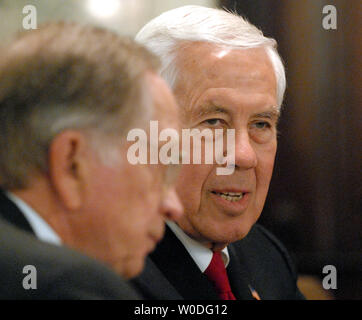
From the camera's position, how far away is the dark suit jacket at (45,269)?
606 millimetres

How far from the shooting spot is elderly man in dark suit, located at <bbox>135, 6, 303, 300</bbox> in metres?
1.07

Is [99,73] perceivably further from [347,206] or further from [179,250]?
[347,206]

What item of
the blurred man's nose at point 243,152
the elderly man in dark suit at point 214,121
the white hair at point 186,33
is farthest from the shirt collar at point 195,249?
the white hair at point 186,33

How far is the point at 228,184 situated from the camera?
1.10 m

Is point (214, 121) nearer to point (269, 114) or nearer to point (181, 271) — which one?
point (269, 114)

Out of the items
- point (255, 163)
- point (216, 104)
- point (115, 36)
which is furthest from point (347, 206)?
point (115, 36)

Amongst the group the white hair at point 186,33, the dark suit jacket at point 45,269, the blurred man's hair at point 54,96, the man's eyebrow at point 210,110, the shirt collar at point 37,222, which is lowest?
the dark suit jacket at point 45,269

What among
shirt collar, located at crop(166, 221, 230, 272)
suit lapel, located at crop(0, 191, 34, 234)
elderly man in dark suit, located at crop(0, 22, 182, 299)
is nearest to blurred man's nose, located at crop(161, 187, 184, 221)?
elderly man in dark suit, located at crop(0, 22, 182, 299)

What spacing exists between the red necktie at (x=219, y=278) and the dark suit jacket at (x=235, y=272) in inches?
1.1

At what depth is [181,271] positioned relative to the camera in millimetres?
1054

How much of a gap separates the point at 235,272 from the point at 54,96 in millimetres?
635

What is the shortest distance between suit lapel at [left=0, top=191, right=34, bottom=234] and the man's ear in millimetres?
49

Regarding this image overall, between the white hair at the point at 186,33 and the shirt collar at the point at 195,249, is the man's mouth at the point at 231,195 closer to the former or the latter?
the shirt collar at the point at 195,249
